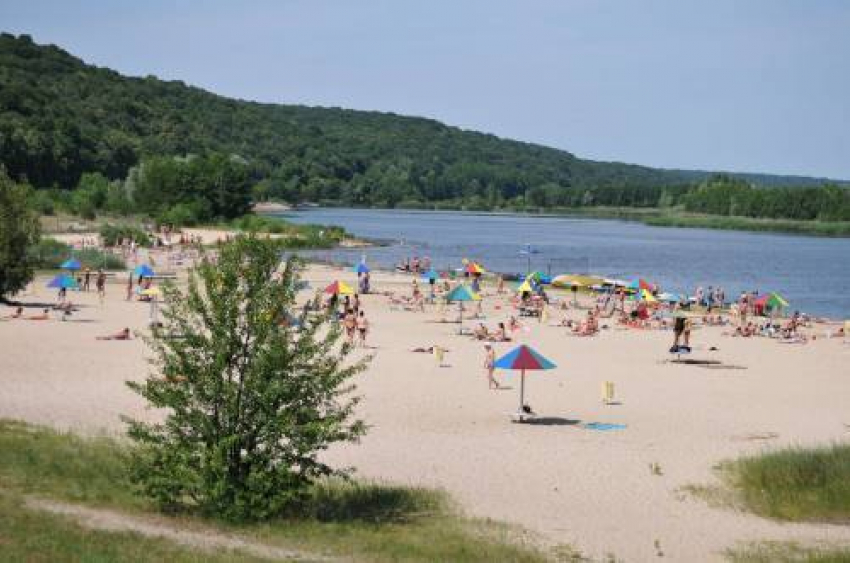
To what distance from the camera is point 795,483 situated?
55.0ft

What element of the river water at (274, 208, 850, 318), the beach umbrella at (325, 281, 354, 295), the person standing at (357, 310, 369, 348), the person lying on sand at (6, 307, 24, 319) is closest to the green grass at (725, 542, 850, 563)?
the person standing at (357, 310, 369, 348)

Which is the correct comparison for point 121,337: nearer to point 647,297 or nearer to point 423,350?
point 423,350

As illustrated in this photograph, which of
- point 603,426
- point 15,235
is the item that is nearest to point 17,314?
point 15,235

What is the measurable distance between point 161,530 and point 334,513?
247cm

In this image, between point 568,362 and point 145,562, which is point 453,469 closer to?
point 145,562

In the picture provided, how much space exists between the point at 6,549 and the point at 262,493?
3267 millimetres

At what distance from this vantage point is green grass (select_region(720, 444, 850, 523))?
15.8 meters

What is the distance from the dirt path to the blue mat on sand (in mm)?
9850

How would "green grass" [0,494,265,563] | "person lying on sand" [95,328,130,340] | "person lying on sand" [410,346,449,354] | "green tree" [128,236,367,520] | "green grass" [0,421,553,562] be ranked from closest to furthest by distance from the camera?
"green grass" [0,494,265,563] → "green grass" [0,421,553,562] → "green tree" [128,236,367,520] → "person lying on sand" [410,346,449,354] → "person lying on sand" [95,328,130,340]

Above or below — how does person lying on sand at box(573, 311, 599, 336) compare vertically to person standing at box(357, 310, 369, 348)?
below

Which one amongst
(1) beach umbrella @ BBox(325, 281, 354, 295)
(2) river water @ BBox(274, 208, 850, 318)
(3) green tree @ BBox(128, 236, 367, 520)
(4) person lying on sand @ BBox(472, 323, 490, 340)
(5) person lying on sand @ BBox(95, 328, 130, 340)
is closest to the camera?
(3) green tree @ BBox(128, 236, 367, 520)

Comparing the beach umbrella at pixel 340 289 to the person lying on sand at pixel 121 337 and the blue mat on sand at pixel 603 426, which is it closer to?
the person lying on sand at pixel 121 337

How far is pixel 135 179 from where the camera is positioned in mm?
115688

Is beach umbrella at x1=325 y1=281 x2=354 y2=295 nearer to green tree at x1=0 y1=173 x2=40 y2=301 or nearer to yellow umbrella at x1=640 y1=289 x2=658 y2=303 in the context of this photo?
green tree at x1=0 y1=173 x2=40 y2=301
